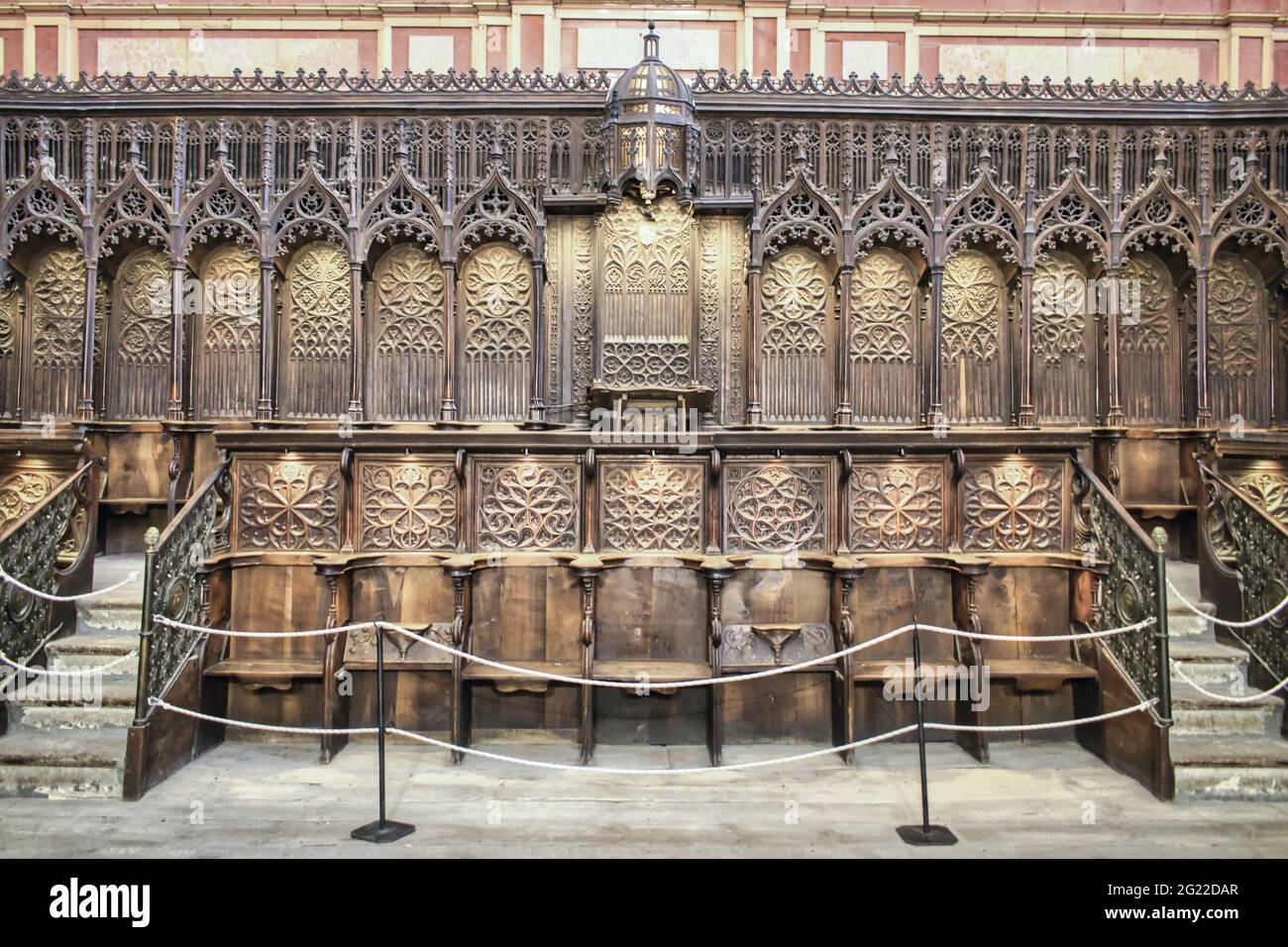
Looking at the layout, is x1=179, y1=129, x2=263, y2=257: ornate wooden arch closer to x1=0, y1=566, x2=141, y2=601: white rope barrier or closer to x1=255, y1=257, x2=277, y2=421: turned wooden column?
x1=255, y1=257, x2=277, y2=421: turned wooden column

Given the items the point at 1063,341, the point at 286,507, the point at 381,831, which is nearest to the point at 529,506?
the point at 286,507

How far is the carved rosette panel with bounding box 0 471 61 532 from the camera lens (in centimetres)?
686

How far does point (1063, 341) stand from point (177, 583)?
825cm

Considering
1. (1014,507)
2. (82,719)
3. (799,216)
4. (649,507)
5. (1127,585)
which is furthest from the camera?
(799,216)

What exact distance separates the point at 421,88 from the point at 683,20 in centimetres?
397

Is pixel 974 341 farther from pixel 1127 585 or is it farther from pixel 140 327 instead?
pixel 140 327

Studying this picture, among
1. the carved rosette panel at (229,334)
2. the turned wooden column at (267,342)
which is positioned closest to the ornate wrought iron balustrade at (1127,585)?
the turned wooden column at (267,342)

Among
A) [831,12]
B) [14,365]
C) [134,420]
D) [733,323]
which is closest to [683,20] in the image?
[831,12]

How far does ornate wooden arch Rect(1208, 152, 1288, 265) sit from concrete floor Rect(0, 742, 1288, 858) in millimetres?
5292

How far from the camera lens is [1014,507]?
21.2 ft

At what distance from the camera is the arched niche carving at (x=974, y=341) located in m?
8.40

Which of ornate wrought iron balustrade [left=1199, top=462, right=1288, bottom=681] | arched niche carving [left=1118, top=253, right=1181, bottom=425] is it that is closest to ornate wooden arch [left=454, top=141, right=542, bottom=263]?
arched niche carving [left=1118, top=253, right=1181, bottom=425]

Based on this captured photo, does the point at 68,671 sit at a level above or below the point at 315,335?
below

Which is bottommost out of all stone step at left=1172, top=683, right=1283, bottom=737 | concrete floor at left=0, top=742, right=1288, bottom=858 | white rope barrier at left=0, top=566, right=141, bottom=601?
concrete floor at left=0, top=742, right=1288, bottom=858
